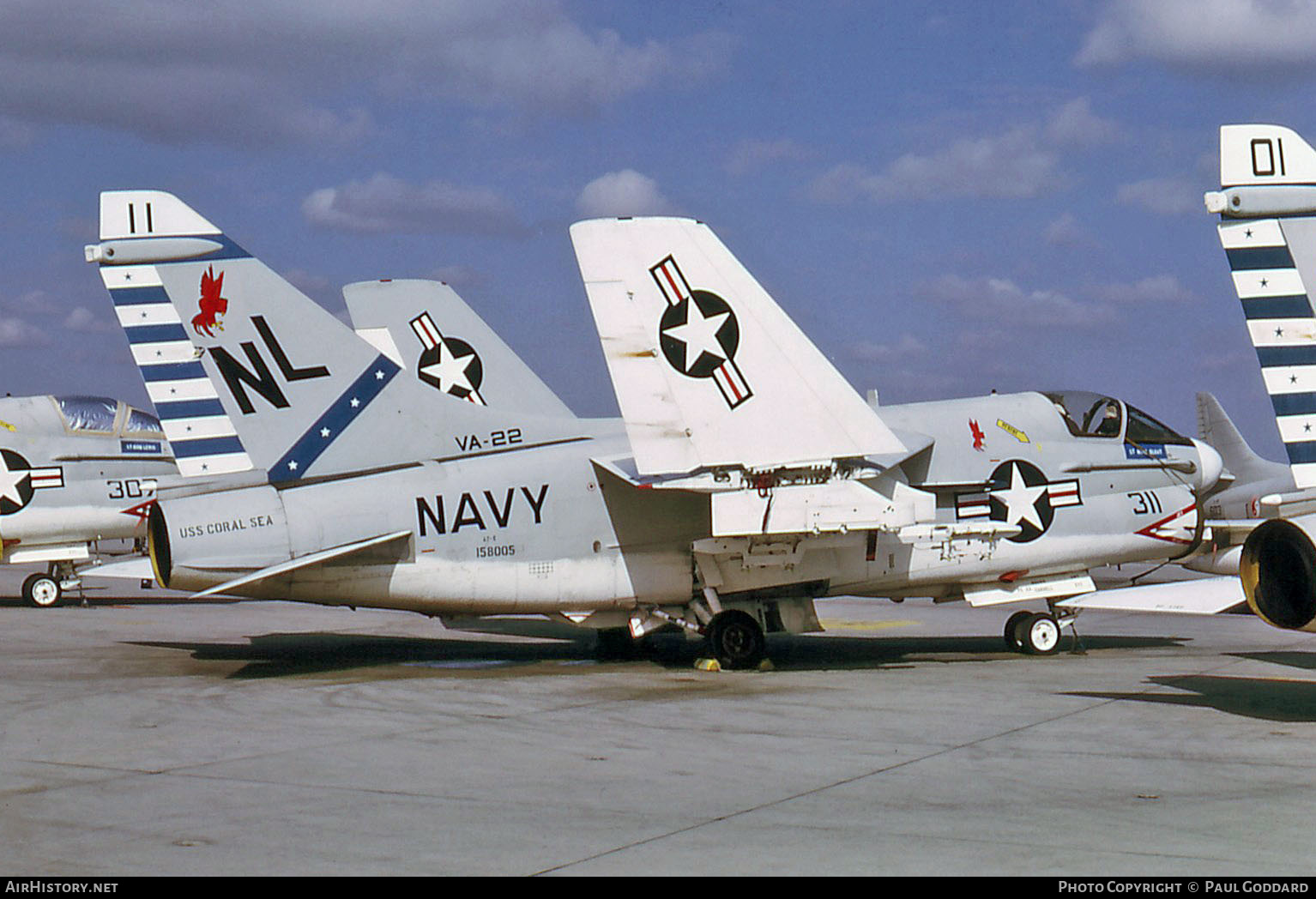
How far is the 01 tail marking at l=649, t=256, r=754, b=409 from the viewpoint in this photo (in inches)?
521

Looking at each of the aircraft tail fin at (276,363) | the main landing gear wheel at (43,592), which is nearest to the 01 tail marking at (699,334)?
the aircraft tail fin at (276,363)

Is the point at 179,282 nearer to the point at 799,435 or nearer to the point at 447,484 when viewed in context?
the point at 447,484

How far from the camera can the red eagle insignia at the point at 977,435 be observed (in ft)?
49.1

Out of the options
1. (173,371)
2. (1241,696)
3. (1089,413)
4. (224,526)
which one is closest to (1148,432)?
(1089,413)

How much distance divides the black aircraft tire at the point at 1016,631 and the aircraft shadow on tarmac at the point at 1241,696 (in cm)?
238

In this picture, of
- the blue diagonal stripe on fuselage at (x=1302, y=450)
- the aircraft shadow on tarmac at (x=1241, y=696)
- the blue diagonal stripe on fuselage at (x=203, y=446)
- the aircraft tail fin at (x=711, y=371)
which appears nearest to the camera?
the blue diagonal stripe on fuselage at (x=1302, y=450)

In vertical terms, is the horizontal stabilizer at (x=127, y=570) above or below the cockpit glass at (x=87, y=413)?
below

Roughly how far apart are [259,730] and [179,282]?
563cm

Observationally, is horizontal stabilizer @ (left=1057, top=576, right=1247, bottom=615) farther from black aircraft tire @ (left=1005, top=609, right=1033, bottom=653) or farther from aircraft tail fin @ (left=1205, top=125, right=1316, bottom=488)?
black aircraft tire @ (left=1005, top=609, right=1033, bottom=653)

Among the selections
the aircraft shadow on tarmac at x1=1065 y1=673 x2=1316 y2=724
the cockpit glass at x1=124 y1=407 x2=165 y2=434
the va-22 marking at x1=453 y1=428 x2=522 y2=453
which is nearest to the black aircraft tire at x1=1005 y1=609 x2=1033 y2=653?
the aircraft shadow on tarmac at x1=1065 y1=673 x2=1316 y2=724

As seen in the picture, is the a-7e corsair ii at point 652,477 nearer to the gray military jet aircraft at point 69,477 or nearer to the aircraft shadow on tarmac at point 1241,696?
the aircraft shadow on tarmac at point 1241,696

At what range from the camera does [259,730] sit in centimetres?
1028

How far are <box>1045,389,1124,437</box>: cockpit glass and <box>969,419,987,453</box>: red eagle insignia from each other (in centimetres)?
109
